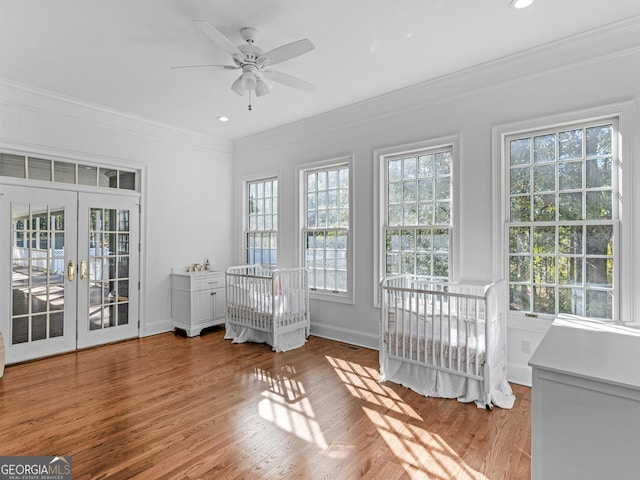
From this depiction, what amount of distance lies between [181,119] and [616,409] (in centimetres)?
499

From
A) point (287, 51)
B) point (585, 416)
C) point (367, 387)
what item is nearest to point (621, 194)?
point (585, 416)

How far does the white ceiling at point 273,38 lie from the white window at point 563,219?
867mm

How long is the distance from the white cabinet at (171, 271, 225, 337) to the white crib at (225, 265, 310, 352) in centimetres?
47

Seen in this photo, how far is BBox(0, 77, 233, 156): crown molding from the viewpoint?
3.55 meters

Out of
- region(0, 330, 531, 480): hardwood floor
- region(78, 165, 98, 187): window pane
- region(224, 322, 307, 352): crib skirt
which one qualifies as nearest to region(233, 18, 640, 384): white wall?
region(224, 322, 307, 352): crib skirt

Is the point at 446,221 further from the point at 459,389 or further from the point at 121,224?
the point at 121,224

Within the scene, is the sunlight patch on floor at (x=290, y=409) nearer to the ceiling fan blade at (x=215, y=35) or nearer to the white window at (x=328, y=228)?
the white window at (x=328, y=228)

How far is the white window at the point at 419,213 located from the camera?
3.58 metres

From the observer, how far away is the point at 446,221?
3574 mm

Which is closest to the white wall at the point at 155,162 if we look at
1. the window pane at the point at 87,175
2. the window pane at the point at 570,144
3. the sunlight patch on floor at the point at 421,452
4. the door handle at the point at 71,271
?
the window pane at the point at 87,175

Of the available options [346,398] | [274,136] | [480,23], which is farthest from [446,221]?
[274,136]

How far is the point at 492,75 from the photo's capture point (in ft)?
10.4

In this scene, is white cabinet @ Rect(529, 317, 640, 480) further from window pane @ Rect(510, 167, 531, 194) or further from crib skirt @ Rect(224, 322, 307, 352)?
crib skirt @ Rect(224, 322, 307, 352)

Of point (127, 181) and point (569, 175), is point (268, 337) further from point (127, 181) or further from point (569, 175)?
point (569, 175)
